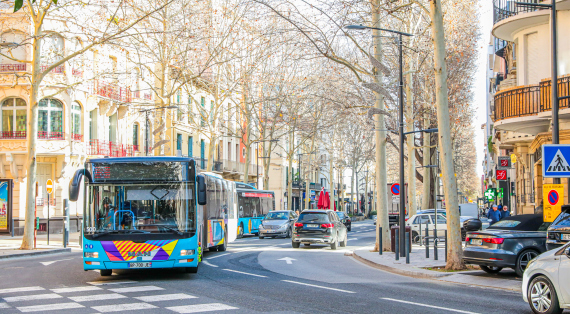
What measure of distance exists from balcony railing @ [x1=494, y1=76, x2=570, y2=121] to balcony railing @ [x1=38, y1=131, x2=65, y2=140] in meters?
24.7

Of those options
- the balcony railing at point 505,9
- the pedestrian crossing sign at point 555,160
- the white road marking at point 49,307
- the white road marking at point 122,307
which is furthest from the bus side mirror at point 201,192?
the balcony railing at point 505,9

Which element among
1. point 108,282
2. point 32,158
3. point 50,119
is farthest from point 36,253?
point 50,119

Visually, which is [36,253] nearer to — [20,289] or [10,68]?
[20,289]

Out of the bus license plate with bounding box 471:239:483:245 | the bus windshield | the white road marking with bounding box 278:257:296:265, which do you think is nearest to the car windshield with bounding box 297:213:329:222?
the white road marking with bounding box 278:257:296:265

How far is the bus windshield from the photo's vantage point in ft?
48.4

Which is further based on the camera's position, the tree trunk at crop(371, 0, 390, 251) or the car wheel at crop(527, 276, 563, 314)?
the tree trunk at crop(371, 0, 390, 251)

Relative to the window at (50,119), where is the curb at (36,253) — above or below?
below

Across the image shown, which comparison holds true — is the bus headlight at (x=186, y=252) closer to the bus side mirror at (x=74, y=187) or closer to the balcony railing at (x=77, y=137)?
the bus side mirror at (x=74, y=187)

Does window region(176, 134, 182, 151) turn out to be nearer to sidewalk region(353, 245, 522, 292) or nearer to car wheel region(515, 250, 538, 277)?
sidewalk region(353, 245, 522, 292)

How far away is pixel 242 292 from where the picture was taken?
1261 cm

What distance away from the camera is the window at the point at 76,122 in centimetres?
3973

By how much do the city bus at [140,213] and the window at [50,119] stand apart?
24.9m

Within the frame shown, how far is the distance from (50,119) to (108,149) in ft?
17.4

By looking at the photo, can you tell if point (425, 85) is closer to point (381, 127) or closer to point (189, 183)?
point (381, 127)
